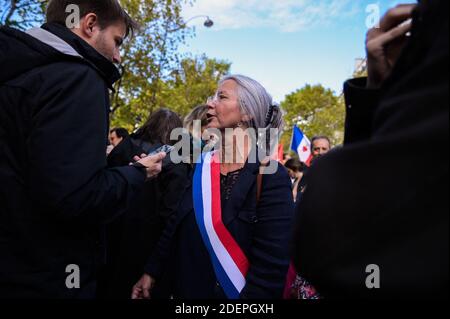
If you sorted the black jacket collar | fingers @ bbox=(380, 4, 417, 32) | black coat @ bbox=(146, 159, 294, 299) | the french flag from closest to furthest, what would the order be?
fingers @ bbox=(380, 4, 417, 32), the black jacket collar, black coat @ bbox=(146, 159, 294, 299), the french flag

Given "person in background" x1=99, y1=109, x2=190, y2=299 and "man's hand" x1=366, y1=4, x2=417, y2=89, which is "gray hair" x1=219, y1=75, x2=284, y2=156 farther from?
"man's hand" x1=366, y1=4, x2=417, y2=89

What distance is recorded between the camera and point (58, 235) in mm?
1604

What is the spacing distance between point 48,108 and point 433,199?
1385 mm

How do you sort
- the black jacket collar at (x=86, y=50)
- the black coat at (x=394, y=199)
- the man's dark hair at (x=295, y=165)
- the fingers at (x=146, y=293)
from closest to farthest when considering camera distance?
the black coat at (x=394, y=199)
the black jacket collar at (x=86, y=50)
the fingers at (x=146, y=293)
the man's dark hair at (x=295, y=165)

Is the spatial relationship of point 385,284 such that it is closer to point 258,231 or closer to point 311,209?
point 311,209

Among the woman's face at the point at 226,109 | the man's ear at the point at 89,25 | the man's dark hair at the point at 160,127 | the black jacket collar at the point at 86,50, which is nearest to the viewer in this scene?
the black jacket collar at the point at 86,50

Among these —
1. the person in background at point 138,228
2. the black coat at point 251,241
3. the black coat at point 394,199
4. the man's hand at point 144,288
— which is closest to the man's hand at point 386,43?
the black coat at point 394,199

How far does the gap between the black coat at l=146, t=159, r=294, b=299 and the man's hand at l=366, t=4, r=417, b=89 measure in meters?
1.40

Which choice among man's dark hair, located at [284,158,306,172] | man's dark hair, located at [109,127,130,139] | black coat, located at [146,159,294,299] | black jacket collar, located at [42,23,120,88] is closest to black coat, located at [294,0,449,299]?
black jacket collar, located at [42,23,120,88]

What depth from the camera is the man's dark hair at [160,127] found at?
382 cm

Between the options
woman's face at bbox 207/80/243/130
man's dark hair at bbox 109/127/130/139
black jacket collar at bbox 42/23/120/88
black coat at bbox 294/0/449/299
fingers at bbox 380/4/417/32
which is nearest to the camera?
black coat at bbox 294/0/449/299

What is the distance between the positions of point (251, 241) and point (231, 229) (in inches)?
5.6

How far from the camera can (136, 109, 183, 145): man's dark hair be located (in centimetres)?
382

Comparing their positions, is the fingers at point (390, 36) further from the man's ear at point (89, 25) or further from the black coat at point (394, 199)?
the man's ear at point (89, 25)
